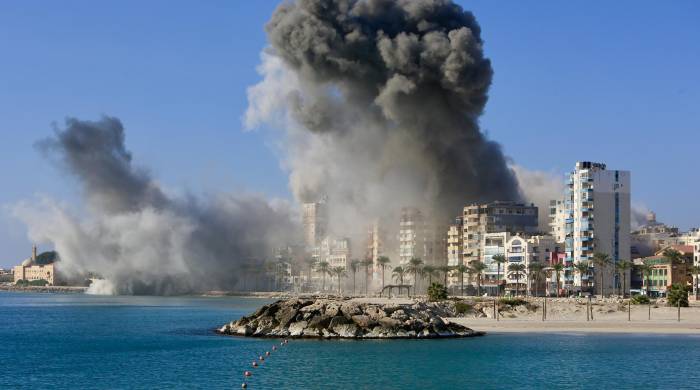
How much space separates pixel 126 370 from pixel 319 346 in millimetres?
16578

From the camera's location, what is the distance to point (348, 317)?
86875 mm

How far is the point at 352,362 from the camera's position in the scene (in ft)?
227

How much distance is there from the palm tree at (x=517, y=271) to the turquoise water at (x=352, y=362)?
7704cm

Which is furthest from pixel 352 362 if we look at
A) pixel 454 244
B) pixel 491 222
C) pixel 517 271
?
pixel 454 244

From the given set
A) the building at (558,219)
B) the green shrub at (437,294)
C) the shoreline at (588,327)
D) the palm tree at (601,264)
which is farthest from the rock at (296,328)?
the building at (558,219)

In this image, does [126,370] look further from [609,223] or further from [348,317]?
[609,223]

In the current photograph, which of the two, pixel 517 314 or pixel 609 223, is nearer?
pixel 517 314

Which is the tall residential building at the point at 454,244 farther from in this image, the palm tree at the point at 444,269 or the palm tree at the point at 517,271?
the palm tree at the point at 517,271

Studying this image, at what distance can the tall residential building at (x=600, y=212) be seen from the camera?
167625 millimetres

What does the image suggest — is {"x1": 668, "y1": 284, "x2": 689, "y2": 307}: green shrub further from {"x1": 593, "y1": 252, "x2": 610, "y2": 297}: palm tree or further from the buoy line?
the buoy line

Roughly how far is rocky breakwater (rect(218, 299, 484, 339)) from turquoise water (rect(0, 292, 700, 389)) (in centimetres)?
269

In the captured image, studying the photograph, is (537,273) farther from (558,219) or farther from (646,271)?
(646,271)

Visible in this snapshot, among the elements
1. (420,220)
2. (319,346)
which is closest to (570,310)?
(319,346)

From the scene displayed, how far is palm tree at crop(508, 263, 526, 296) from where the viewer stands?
556ft
